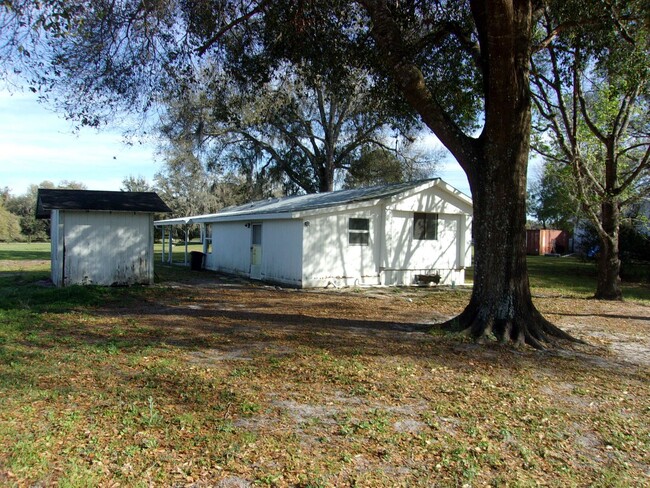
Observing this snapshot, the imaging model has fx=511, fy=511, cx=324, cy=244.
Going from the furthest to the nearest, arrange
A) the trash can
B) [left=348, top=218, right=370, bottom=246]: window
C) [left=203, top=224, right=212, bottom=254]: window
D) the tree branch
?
[left=203, top=224, right=212, bottom=254]: window → the trash can → [left=348, top=218, right=370, bottom=246]: window → the tree branch

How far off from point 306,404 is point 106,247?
12.0 meters

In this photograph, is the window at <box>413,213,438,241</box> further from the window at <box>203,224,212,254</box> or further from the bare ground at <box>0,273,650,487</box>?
the window at <box>203,224,212,254</box>

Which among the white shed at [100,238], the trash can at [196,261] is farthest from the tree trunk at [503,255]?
the trash can at [196,261]

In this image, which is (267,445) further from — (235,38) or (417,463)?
(235,38)

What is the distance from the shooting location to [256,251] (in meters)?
19.2

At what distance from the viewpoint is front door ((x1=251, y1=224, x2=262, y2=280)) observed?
742 inches

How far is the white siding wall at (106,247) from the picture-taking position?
581 inches

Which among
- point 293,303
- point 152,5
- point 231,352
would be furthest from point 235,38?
point 231,352

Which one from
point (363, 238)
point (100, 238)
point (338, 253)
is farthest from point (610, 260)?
point (100, 238)

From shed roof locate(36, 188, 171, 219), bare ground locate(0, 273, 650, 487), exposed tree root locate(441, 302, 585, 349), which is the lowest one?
bare ground locate(0, 273, 650, 487)

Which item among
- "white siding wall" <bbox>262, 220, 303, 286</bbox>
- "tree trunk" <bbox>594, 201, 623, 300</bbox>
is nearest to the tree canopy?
"tree trunk" <bbox>594, 201, 623, 300</bbox>

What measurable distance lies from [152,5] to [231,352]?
6.62 m

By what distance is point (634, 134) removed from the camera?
17828 mm

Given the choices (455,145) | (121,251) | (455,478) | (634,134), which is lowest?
(455,478)
